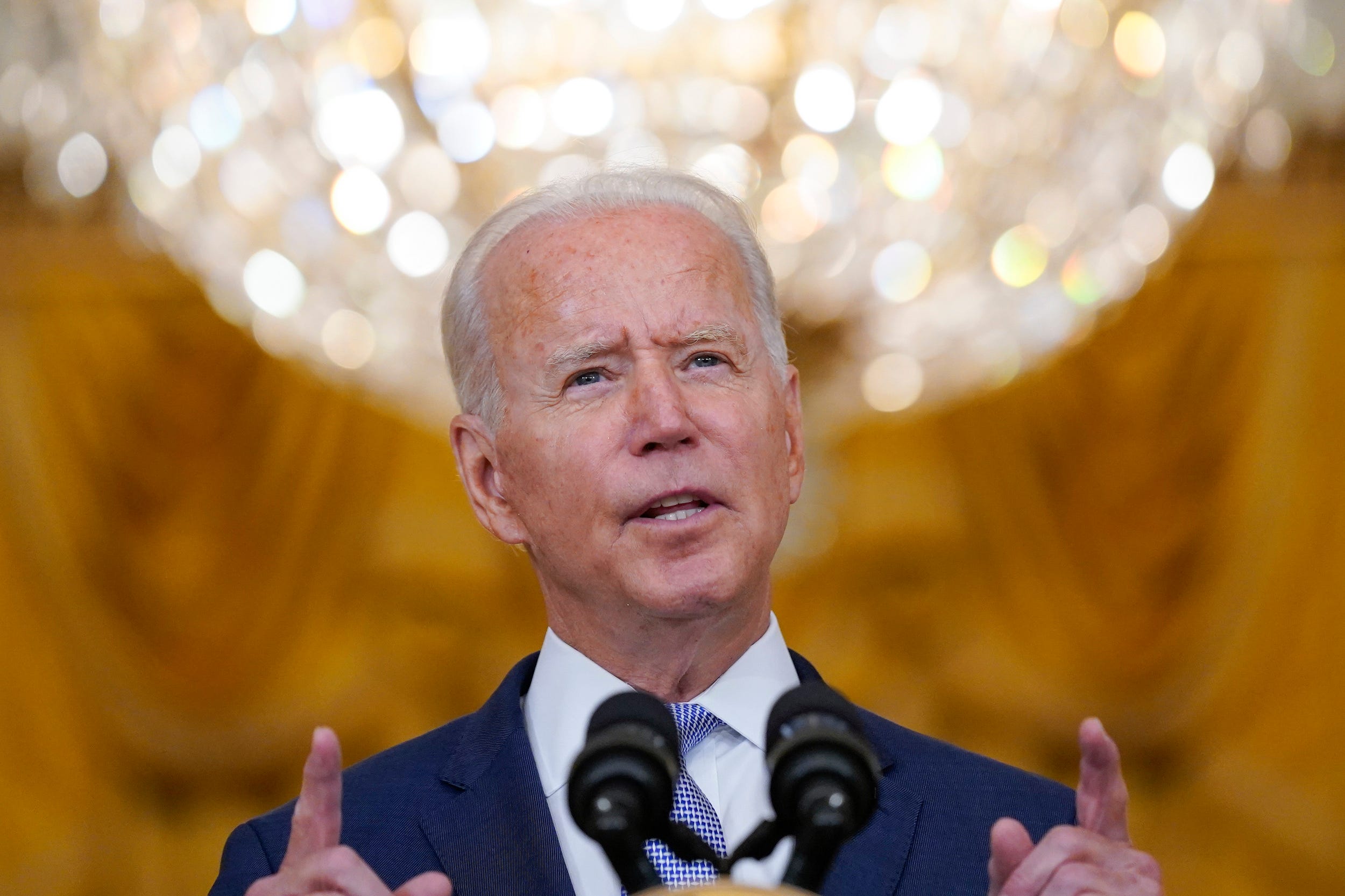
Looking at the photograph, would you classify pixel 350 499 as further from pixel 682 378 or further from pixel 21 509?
pixel 682 378

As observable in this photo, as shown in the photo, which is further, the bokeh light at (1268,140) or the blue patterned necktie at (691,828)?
the bokeh light at (1268,140)

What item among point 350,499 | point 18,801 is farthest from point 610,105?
point 18,801

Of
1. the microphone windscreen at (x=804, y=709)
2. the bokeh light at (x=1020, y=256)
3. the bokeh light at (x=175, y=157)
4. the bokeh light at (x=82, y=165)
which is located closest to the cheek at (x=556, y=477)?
the microphone windscreen at (x=804, y=709)

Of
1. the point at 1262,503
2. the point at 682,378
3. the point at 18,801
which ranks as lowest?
the point at 682,378

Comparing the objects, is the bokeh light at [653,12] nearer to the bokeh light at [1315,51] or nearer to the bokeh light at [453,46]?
the bokeh light at [453,46]

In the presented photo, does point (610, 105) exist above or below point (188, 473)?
below

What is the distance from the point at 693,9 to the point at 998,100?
495 mm

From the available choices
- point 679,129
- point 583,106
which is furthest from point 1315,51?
point 583,106

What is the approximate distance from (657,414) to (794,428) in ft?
0.97

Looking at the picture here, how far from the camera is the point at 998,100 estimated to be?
215cm

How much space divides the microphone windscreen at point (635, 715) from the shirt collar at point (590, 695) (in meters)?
0.49

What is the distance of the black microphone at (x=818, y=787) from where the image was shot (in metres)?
0.93

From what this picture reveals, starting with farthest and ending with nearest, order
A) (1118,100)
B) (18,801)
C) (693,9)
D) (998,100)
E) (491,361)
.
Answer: (18,801), (1118,100), (998,100), (693,9), (491,361)

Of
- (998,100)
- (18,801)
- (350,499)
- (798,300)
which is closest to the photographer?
(998,100)
